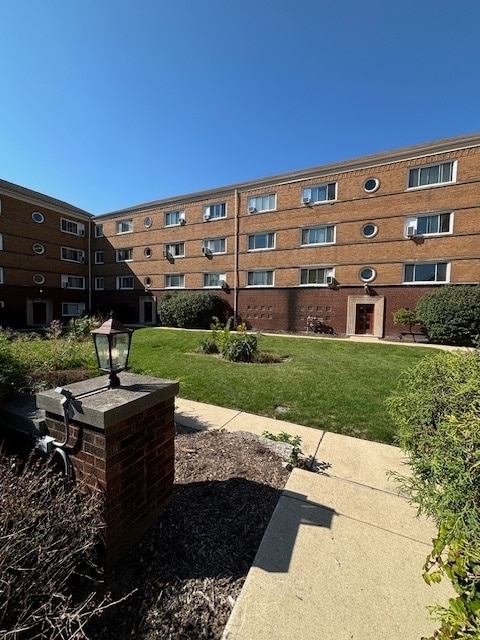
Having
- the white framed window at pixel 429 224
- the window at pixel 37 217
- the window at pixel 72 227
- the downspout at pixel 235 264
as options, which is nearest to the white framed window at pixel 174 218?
the downspout at pixel 235 264

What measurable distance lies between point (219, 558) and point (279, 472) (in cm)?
124

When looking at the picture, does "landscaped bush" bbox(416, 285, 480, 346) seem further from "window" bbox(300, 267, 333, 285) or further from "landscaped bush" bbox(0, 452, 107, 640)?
"landscaped bush" bbox(0, 452, 107, 640)

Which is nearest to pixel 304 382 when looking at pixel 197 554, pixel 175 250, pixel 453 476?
pixel 197 554

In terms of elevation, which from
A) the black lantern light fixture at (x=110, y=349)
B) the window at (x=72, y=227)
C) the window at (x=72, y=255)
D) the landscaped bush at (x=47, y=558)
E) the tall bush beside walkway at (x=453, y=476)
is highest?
the window at (x=72, y=227)

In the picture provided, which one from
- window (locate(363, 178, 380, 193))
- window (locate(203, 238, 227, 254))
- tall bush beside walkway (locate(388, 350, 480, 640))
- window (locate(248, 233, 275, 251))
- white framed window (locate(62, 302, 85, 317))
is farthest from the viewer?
white framed window (locate(62, 302, 85, 317))


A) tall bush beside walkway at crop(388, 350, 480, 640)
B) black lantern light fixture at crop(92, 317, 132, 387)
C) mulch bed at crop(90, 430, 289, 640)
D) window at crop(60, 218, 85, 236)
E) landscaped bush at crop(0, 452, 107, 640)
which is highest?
window at crop(60, 218, 85, 236)

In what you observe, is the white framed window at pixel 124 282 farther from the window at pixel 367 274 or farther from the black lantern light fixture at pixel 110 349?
the black lantern light fixture at pixel 110 349

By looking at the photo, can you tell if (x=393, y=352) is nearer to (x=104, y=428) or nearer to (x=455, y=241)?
(x=455, y=241)

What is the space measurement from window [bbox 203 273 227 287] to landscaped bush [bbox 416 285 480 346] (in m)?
13.3

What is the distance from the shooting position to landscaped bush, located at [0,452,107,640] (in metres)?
1.37

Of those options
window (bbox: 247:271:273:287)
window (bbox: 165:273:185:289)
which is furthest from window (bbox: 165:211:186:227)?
window (bbox: 247:271:273:287)

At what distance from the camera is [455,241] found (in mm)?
15320

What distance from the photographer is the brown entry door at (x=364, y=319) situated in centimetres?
1761

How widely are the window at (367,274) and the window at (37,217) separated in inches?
998
